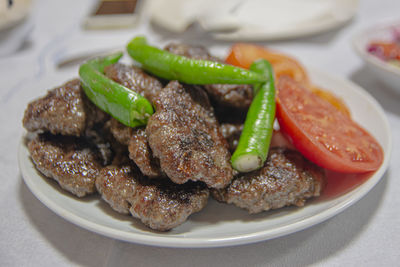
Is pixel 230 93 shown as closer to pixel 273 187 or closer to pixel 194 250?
pixel 273 187

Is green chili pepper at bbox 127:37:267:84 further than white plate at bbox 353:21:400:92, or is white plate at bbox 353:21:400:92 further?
white plate at bbox 353:21:400:92

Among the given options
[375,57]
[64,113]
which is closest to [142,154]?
[64,113]

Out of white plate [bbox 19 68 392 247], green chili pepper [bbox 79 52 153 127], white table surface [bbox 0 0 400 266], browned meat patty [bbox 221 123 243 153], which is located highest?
green chili pepper [bbox 79 52 153 127]

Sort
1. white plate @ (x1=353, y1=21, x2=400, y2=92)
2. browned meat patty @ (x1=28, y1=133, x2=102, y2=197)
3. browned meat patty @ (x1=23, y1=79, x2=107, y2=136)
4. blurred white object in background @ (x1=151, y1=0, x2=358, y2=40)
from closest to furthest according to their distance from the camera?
browned meat patty @ (x1=28, y1=133, x2=102, y2=197) < browned meat patty @ (x1=23, y1=79, x2=107, y2=136) < white plate @ (x1=353, y1=21, x2=400, y2=92) < blurred white object in background @ (x1=151, y1=0, x2=358, y2=40)

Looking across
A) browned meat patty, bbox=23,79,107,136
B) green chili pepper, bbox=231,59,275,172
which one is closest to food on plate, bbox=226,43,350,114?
green chili pepper, bbox=231,59,275,172

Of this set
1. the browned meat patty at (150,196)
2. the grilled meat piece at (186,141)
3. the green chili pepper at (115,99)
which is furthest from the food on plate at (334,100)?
the green chili pepper at (115,99)

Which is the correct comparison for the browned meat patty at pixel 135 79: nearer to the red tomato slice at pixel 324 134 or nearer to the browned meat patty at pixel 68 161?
the browned meat patty at pixel 68 161

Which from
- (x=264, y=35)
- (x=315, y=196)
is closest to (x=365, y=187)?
(x=315, y=196)

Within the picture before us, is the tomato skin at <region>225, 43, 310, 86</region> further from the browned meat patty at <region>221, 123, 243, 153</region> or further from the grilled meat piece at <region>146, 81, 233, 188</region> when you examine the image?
the grilled meat piece at <region>146, 81, 233, 188</region>
